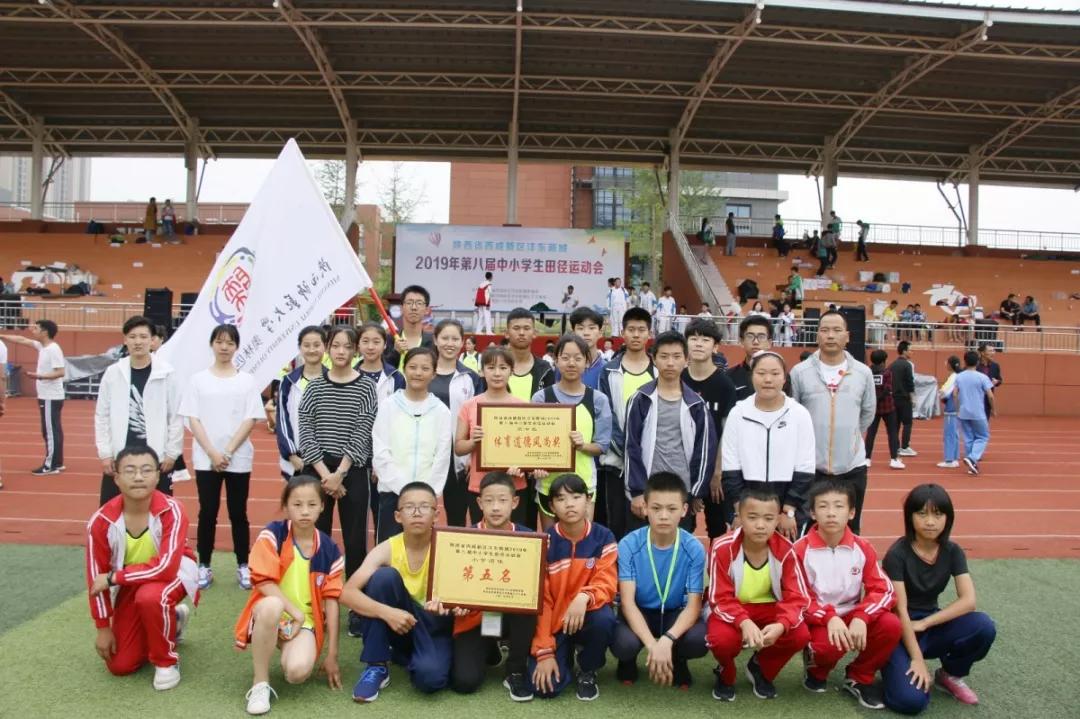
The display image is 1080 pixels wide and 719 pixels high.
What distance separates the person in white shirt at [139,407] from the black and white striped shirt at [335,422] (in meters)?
0.97

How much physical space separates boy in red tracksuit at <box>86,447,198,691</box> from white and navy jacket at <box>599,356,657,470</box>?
2.25 meters

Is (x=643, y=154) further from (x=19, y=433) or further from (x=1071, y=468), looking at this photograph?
(x=19, y=433)

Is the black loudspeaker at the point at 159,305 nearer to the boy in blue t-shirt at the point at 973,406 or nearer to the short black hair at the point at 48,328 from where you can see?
the short black hair at the point at 48,328

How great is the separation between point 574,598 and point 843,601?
4.13 feet

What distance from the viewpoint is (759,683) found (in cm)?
388

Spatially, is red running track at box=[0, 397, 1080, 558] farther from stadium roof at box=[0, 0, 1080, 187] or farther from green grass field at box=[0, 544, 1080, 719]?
stadium roof at box=[0, 0, 1080, 187]

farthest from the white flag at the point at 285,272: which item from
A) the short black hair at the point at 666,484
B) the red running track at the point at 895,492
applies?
the short black hair at the point at 666,484

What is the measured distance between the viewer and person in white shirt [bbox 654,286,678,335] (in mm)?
17609

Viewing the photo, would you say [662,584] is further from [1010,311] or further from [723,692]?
[1010,311]

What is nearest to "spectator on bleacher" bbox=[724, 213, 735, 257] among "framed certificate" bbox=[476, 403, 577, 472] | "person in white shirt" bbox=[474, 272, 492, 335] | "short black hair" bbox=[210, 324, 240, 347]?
"person in white shirt" bbox=[474, 272, 492, 335]

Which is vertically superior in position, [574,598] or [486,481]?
[486,481]

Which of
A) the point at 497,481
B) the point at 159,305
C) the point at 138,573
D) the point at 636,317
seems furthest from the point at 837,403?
the point at 159,305

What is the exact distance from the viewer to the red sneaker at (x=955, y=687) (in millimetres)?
3775

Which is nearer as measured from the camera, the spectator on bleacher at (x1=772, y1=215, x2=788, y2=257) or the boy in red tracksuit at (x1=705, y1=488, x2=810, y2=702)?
the boy in red tracksuit at (x1=705, y1=488, x2=810, y2=702)
